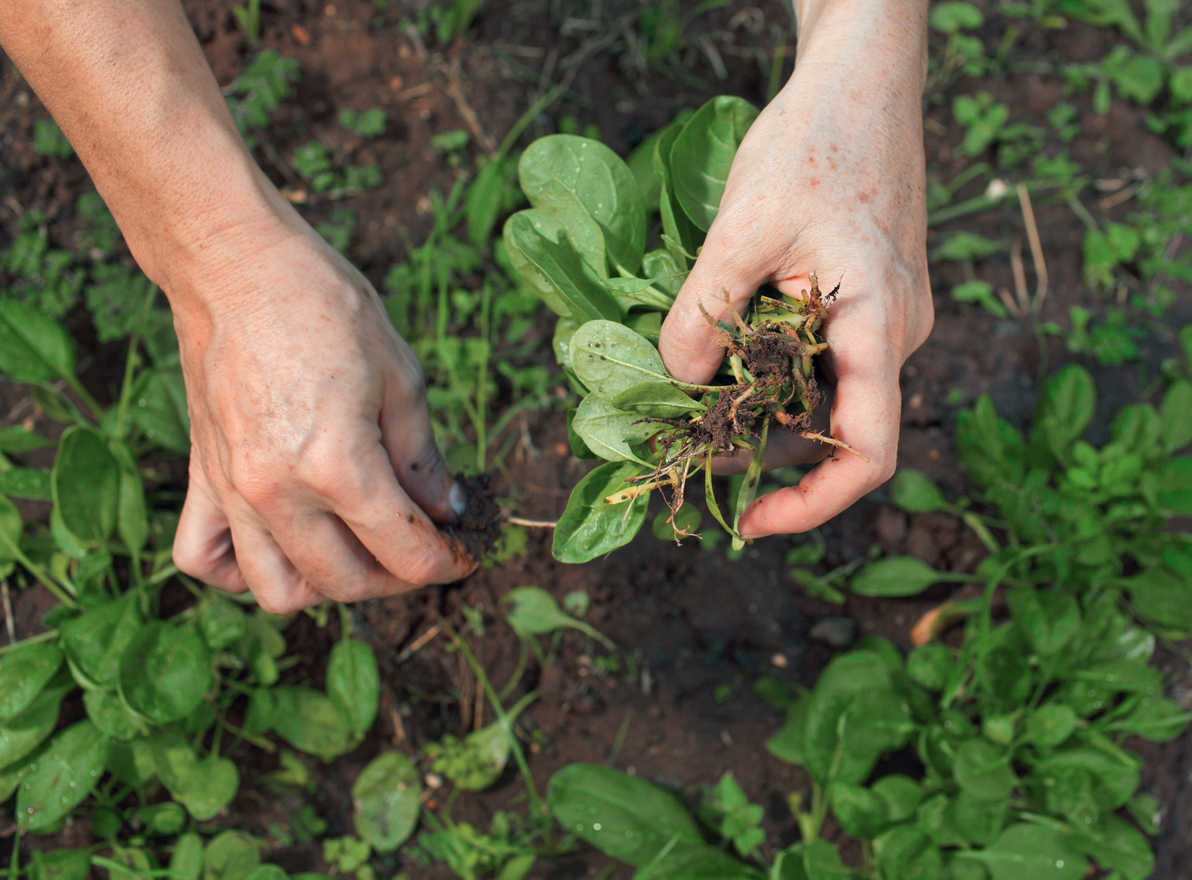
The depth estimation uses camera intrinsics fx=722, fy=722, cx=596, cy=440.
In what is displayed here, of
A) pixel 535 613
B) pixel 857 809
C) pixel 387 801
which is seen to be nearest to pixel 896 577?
pixel 857 809

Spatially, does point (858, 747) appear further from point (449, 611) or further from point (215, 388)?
point (215, 388)

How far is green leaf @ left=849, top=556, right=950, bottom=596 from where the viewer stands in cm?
225

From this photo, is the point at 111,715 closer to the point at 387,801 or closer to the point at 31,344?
the point at 387,801

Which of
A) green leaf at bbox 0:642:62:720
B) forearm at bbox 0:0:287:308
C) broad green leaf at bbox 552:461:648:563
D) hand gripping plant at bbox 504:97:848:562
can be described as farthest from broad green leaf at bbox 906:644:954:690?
green leaf at bbox 0:642:62:720

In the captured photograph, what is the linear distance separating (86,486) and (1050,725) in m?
2.68

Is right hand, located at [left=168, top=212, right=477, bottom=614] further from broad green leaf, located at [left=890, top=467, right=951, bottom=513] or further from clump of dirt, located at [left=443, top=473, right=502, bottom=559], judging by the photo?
broad green leaf, located at [left=890, top=467, right=951, bottom=513]

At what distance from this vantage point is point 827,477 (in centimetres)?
128

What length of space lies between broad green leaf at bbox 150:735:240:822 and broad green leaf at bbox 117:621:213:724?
0.25 metres

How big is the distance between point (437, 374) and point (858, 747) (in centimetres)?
169

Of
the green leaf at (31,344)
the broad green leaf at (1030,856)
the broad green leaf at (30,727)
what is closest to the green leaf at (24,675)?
the broad green leaf at (30,727)

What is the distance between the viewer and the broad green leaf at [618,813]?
193 centimetres

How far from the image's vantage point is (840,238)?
1.24 meters

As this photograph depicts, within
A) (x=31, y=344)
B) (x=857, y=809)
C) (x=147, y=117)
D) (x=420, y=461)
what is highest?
(x=147, y=117)

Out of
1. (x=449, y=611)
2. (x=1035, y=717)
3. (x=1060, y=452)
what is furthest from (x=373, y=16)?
(x=1035, y=717)
